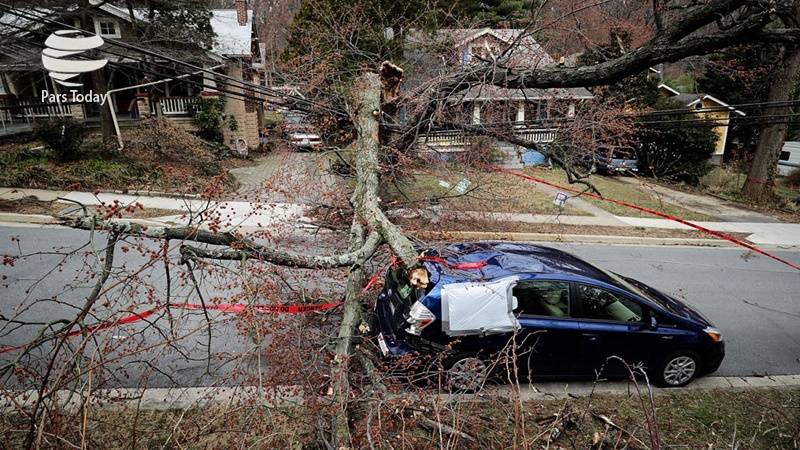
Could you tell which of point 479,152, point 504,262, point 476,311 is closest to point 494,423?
point 476,311

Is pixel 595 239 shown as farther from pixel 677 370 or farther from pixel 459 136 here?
pixel 677 370

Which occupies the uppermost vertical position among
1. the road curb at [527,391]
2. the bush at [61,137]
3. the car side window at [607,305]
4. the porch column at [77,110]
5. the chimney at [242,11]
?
the chimney at [242,11]

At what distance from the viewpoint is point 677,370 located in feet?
20.2

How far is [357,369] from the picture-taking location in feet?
17.2

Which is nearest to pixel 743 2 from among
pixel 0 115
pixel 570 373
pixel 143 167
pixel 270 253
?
pixel 570 373

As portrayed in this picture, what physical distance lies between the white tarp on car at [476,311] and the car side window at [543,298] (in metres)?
0.31

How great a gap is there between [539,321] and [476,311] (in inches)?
33.9

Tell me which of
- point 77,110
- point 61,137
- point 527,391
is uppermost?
point 77,110

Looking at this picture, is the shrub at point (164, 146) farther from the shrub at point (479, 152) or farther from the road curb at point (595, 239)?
the road curb at point (595, 239)

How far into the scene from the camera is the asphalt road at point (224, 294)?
5715 millimetres

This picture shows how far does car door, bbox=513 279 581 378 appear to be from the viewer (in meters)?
5.58

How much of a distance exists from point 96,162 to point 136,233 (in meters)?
14.3

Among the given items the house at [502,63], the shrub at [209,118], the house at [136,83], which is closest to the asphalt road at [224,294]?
the house at [502,63]

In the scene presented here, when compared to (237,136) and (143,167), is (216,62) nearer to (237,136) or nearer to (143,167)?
(237,136)
